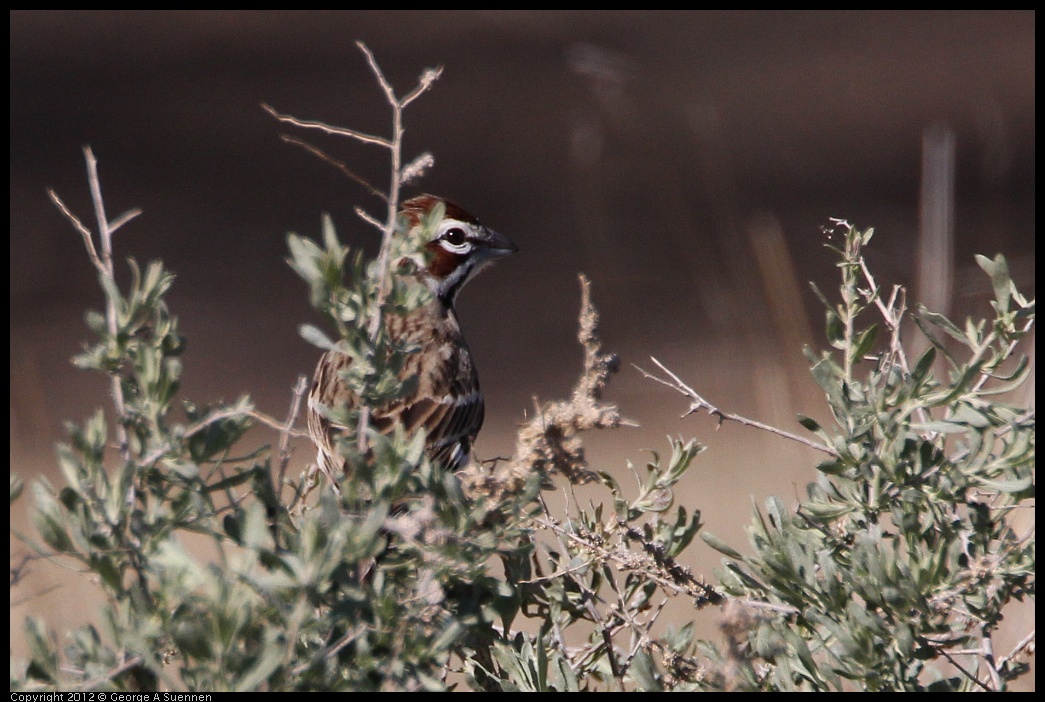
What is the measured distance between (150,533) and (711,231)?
5.70 metres

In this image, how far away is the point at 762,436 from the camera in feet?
20.3

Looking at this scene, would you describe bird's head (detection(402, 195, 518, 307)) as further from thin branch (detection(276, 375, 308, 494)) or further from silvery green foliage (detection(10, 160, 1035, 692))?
thin branch (detection(276, 375, 308, 494))

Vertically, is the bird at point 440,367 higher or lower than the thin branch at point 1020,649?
higher

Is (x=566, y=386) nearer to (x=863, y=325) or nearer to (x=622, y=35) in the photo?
(x=863, y=325)

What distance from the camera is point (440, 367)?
3.64m

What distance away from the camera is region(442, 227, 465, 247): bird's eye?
3797 millimetres

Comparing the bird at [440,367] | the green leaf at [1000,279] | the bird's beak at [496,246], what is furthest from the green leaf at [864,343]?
the bird's beak at [496,246]

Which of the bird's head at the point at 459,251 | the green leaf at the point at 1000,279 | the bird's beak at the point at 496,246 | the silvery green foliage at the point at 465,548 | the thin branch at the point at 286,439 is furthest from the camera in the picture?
the bird's beak at the point at 496,246

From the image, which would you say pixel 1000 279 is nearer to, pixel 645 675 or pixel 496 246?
pixel 645 675

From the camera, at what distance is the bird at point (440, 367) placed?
10.5 feet

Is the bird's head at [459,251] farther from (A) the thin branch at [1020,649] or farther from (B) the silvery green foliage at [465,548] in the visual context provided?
(A) the thin branch at [1020,649]

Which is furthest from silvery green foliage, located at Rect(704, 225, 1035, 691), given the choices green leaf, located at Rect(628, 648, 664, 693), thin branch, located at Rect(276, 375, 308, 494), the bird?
the bird

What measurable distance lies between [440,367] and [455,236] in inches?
17.8

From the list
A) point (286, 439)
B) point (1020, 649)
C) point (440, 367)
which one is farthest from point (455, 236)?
point (1020, 649)
